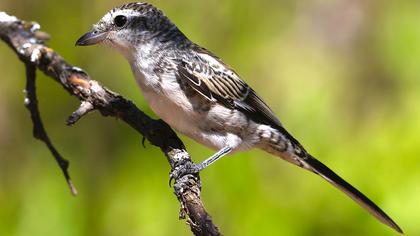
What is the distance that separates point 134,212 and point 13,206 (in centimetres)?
52

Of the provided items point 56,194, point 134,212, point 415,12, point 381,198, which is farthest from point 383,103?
point 56,194

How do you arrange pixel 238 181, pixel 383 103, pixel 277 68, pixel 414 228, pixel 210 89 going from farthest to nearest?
pixel 277 68 → pixel 383 103 → pixel 210 89 → pixel 238 181 → pixel 414 228

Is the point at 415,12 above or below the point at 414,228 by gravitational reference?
above

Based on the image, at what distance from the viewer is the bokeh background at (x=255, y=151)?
10.3ft

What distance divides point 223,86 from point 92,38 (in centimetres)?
63

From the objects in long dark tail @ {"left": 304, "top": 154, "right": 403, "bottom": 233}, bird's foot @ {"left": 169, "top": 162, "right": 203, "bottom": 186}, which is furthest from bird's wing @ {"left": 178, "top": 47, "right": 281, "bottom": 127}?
bird's foot @ {"left": 169, "top": 162, "right": 203, "bottom": 186}

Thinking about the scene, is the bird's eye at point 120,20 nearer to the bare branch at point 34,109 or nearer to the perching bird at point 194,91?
the perching bird at point 194,91

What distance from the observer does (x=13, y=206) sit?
3338 millimetres

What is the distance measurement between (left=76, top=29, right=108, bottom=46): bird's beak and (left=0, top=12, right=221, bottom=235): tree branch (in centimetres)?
12

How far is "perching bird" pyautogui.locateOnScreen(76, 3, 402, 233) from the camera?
3.31 meters

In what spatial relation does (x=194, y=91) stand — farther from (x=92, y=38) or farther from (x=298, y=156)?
(x=298, y=156)

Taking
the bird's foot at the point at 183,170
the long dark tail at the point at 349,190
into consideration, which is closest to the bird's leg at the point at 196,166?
the bird's foot at the point at 183,170

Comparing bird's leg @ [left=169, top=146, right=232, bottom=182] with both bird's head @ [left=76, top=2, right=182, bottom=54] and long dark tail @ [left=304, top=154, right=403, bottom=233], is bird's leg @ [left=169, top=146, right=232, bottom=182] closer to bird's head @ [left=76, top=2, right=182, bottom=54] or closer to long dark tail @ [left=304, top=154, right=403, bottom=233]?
long dark tail @ [left=304, top=154, right=403, bottom=233]

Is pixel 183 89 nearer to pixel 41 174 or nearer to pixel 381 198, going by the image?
pixel 41 174
